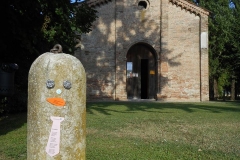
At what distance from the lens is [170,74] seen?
2097 centimetres

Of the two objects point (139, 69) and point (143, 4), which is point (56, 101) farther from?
point (143, 4)

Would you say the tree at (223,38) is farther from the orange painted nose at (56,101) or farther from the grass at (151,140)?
the orange painted nose at (56,101)

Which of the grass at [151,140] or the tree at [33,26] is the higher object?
the tree at [33,26]

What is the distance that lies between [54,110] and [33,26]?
23.3 feet

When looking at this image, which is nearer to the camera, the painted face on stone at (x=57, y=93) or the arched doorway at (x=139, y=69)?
the painted face on stone at (x=57, y=93)

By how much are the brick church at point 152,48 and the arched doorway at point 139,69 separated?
2.8 inches

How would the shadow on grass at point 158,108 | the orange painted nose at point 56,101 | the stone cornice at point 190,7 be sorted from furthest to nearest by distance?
1. the stone cornice at point 190,7
2. the shadow on grass at point 158,108
3. the orange painted nose at point 56,101

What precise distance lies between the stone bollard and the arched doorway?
18.8 metres

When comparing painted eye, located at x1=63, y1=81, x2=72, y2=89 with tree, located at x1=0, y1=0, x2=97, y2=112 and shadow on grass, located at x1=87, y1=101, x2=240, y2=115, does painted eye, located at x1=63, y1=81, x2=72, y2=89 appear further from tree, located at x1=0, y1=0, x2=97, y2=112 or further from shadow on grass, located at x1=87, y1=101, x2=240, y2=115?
shadow on grass, located at x1=87, y1=101, x2=240, y2=115

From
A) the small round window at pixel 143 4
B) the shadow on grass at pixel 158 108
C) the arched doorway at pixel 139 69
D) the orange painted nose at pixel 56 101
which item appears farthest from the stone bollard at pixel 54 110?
the small round window at pixel 143 4

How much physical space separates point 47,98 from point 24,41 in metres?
6.48

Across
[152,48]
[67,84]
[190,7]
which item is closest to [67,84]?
[67,84]

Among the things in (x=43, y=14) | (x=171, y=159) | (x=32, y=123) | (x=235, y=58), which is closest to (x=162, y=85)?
(x=235, y=58)

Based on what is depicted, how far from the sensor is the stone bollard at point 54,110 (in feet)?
8.19
